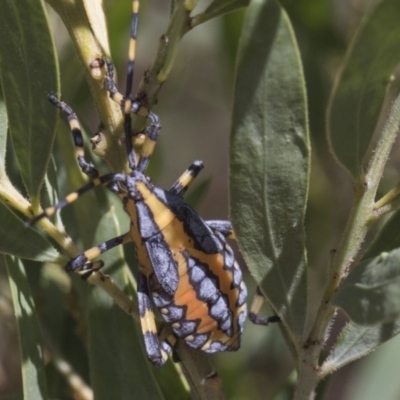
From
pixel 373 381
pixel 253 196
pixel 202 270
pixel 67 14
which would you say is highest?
pixel 67 14

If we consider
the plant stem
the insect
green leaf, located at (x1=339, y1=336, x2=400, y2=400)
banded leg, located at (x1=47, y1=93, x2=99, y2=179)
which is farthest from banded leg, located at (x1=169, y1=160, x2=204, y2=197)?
green leaf, located at (x1=339, y1=336, x2=400, y2=400)

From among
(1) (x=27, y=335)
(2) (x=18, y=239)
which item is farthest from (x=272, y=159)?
(1) (x=27, y=335)

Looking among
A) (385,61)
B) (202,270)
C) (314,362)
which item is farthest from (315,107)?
(385,61)

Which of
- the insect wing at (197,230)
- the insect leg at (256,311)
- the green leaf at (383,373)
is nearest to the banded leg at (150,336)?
the insect wing at (197,230)

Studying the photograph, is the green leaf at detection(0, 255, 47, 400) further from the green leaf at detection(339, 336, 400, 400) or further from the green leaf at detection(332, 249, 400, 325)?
the green leaf at detection(339, 336, 400, 400)

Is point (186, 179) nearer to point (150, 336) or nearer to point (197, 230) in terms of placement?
point (197, 230)

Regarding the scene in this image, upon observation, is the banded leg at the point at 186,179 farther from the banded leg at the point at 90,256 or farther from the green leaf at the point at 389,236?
the green leaf at the point at 389,236

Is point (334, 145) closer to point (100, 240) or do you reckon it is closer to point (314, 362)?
point (314, 362)
